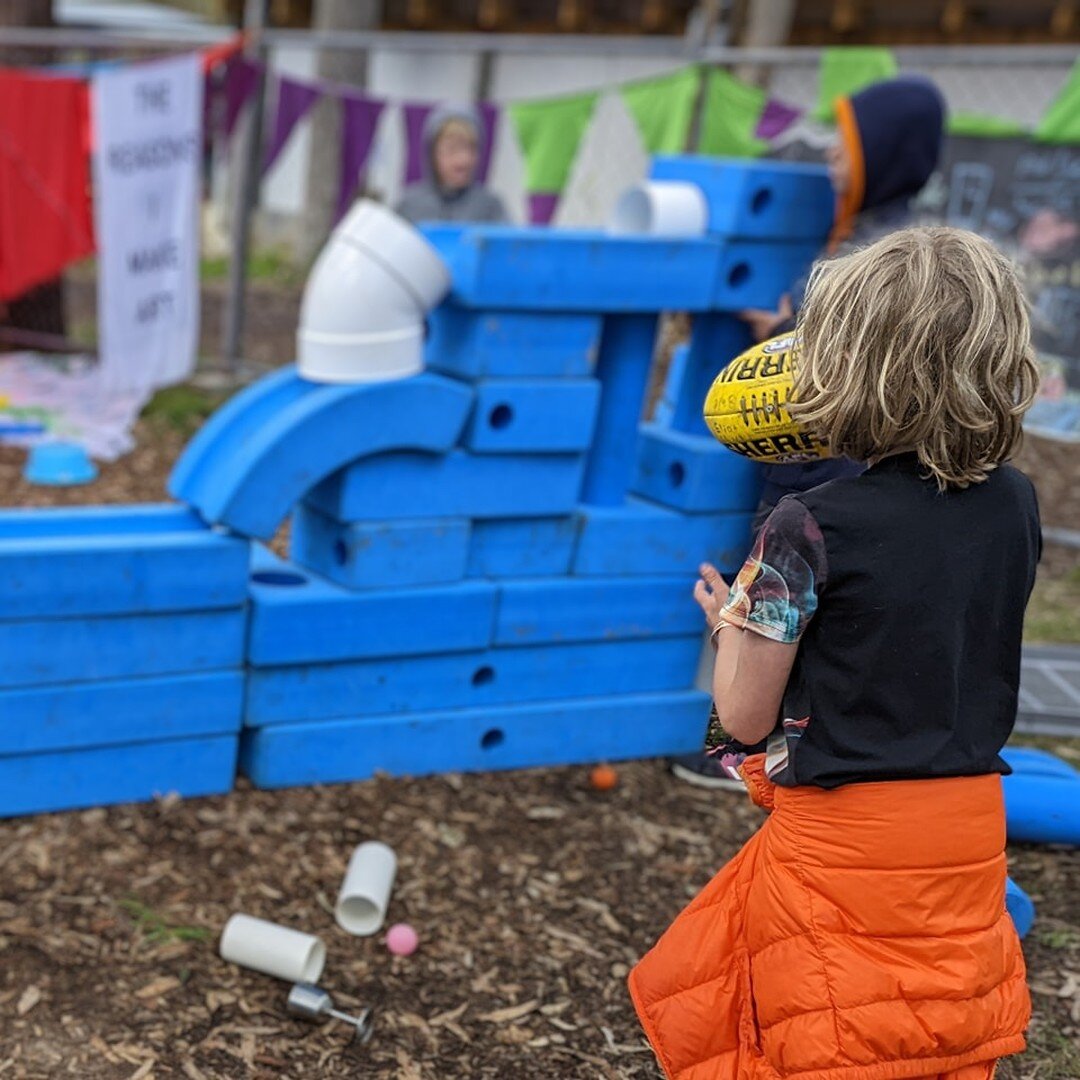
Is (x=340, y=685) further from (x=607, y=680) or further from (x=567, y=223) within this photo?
(x=567, y=223)

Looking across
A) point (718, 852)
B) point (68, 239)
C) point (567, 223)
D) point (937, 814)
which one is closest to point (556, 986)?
point (718, 852)

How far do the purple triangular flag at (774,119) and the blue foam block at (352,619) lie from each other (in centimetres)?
436

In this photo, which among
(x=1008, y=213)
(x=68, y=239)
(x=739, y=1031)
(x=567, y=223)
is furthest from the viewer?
(x=567, y=223)

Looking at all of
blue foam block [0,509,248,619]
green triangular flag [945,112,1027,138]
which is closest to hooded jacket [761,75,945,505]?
blue foam block [0,509,248,619]

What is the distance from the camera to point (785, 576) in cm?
179

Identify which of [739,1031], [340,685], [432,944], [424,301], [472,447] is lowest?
[432,944]

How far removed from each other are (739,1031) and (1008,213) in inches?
203

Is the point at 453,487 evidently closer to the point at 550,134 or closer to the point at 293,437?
the point at 293,437

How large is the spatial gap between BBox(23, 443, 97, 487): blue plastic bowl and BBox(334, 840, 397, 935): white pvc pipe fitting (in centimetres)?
372

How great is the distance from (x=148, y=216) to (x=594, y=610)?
4.90m

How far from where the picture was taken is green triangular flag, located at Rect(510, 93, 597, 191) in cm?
745

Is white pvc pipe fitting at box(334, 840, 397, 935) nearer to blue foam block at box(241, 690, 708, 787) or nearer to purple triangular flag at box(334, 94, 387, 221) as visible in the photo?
blue foam block at box(241, 690, 708, 787)

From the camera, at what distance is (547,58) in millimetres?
12961

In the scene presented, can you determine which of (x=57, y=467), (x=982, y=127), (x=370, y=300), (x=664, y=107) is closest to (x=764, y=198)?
(x=370, y=300)
